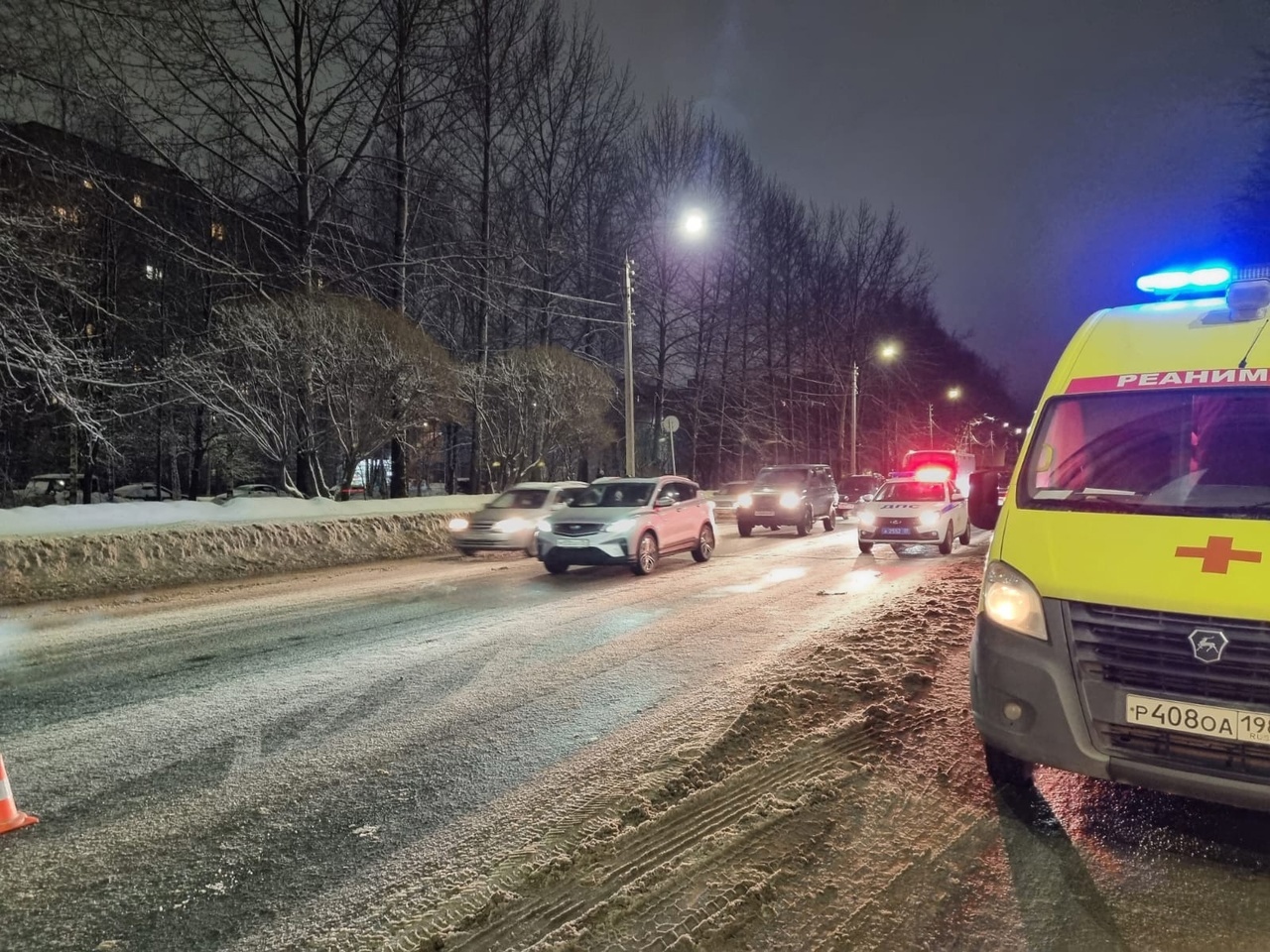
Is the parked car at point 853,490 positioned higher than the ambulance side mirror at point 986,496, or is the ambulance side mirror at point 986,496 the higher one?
the ambulance side mirror at point 986,496

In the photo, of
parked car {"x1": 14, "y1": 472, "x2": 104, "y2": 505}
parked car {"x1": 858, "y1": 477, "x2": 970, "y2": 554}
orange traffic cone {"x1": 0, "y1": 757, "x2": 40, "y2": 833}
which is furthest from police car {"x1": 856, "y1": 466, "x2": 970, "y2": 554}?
parked car {"x1": 14, "y1": 472, "x2": 104, "y2": 505}

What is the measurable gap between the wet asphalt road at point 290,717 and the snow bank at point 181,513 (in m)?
2.48

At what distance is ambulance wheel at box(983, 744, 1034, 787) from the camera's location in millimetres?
3996

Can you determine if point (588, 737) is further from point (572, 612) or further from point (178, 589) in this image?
point (178, 589)

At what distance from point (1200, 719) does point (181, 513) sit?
1538cm

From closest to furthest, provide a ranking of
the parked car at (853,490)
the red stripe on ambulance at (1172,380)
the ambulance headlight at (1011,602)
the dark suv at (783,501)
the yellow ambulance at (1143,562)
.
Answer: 1. the yellow ambulance at (1143,562)
2. the ambulance headlight at (1011,602)
3. the red stripe on ambulance at (1172,380)
4. the dark suv at (783,501)
5. the parked car at (853,490)

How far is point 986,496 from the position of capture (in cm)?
462

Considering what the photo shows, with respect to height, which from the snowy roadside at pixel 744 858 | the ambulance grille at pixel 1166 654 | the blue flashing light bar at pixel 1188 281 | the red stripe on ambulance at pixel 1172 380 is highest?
the blue flashing light bar at pixel 1188 281

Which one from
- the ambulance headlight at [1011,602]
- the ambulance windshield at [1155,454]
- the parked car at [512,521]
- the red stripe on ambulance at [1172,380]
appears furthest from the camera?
the parked car at [512,521]

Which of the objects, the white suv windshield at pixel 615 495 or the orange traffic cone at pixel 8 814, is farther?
the white suv windshield at pixel 615 495

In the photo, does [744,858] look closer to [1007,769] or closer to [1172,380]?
[1007,769]

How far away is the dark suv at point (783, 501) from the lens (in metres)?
20.9

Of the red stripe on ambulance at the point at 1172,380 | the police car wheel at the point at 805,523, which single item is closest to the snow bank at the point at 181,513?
the police car wheel at the point at 805,523

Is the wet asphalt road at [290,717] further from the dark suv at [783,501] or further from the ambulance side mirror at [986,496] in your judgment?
the dark suv at [783,501]
